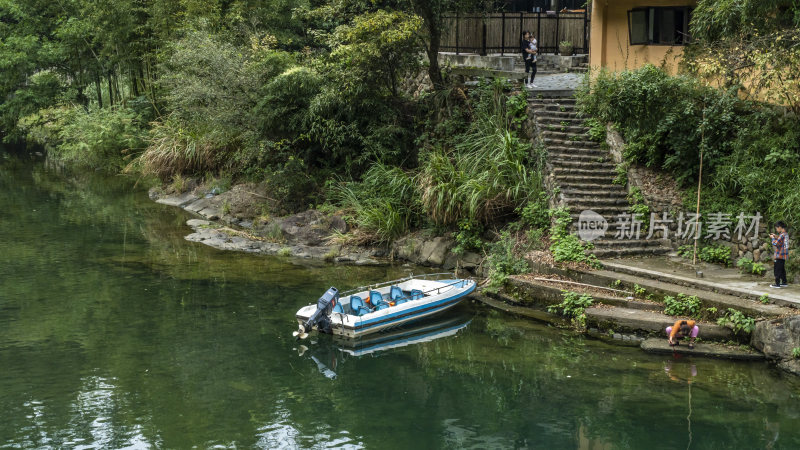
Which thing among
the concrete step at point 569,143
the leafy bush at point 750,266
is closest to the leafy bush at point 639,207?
the concrete step at point 569,143

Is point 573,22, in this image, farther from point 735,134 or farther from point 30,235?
point 30,235

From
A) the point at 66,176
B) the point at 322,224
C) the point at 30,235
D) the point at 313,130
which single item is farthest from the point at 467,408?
the point at 66,176

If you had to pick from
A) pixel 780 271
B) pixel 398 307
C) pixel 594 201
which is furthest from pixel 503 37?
pixel 780 271

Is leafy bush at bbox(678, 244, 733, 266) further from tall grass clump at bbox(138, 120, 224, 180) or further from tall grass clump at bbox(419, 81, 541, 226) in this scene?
tall grass clump at bbox(138, 120, 224, 180)

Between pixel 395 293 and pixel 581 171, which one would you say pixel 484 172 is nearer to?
pixel 581 171

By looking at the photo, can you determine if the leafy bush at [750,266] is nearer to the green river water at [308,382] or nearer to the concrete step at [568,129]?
the green river water at [308,382]

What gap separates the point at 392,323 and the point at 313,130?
29.5ft

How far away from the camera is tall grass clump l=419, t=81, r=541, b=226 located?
19.2 m

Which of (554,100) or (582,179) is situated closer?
(582,179)

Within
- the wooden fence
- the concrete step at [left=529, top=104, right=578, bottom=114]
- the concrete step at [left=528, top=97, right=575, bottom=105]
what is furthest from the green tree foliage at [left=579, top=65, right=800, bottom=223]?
the wooden fence

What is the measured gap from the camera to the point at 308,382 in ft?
44.6

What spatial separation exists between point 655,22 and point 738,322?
10054 mm

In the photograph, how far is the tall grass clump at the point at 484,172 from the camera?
19172 mm

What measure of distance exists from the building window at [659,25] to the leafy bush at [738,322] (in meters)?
8.74
